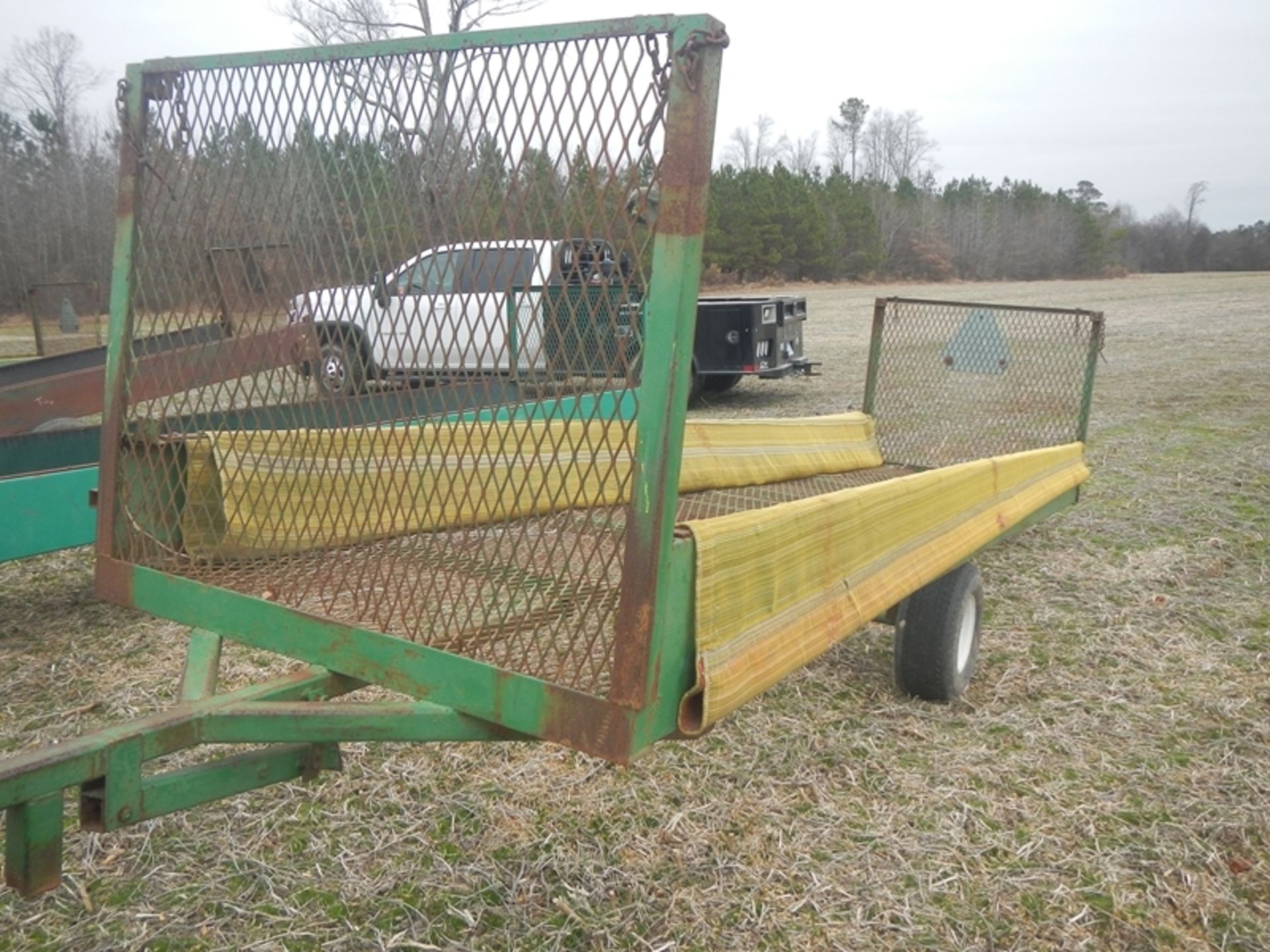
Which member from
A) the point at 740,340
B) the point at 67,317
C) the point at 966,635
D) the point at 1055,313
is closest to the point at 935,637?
the point at 966,635

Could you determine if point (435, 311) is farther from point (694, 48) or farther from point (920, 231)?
point (920, 231)

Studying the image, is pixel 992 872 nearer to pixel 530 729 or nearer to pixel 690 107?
pixel 530 729

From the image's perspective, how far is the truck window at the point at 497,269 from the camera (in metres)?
2.00

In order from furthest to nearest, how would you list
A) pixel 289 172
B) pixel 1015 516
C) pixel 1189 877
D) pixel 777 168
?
pixel 777 168, pixel 1015 516, pixel 1189 877, pixel 289 172

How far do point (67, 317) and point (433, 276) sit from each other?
19.8 m

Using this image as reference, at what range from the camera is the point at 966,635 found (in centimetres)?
389

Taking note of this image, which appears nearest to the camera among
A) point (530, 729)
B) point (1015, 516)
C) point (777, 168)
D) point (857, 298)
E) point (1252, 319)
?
point (530, 729)

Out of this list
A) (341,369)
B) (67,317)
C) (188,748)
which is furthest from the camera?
(67,317)

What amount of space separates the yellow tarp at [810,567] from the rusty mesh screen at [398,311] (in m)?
0.20

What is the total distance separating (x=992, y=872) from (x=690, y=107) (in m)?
2.07

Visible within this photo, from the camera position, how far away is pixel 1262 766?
10.8ft

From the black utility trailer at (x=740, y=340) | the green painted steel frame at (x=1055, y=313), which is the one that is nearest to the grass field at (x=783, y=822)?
the green painted steel frame at (x=1055, y=313)

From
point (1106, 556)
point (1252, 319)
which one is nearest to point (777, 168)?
point (1252, 319)

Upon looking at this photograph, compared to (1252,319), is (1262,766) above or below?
below
